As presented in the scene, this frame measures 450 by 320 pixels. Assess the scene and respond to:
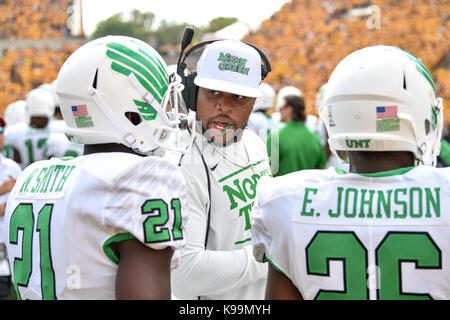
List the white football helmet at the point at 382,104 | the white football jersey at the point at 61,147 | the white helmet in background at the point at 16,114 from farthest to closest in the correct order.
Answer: the white helmet in background at the point at 16,114, the white football jersey at the point at 61,147, the white football helmet at the point at 382,104

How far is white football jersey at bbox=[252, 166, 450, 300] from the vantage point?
1.66 m

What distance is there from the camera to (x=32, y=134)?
654 cm

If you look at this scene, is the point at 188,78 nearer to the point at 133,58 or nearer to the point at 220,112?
the point at 220,112

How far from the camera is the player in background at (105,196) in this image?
1650 millimetres

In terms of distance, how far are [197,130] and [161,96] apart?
78 centimetres

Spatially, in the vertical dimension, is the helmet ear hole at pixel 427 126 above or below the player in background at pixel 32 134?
above

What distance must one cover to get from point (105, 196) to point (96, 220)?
66 mm

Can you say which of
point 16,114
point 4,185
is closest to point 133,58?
point 4,185

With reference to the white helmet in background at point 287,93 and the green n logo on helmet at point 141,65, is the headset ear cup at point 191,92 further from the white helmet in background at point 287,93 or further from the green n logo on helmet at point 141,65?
the white helmet in background at point 287,93

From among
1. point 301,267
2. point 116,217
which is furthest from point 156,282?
point 301,267

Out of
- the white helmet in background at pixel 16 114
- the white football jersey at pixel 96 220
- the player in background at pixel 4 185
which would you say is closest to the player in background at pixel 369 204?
the white football jersey at pixel 96 220

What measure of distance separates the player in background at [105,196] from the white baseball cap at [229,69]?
70cm

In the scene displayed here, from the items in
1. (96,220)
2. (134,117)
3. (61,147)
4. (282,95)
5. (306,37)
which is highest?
(134,117)

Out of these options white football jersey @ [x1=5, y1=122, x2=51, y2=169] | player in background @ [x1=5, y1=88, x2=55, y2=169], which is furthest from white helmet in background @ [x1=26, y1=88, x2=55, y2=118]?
white football jersey @ [x1=5, y1=122, x2=51, y2=169]
